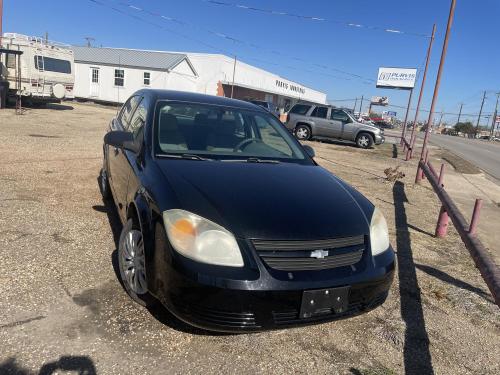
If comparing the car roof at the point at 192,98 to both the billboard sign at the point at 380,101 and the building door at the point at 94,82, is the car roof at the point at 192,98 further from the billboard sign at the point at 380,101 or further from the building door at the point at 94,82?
the billboard sign at the point at 380,101

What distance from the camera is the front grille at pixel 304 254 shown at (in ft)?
8.33

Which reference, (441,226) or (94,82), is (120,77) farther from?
(441,226)

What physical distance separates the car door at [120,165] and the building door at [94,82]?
100ft

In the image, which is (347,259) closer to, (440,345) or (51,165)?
(440,345)

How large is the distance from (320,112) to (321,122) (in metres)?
0.56

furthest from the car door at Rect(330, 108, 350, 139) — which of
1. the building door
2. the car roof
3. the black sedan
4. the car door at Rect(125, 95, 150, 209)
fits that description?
the building door

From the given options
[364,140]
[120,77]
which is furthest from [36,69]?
[364,140]

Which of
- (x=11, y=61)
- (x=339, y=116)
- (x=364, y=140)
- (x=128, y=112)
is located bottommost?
(x=364, y=140)

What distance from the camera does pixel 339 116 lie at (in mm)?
20203

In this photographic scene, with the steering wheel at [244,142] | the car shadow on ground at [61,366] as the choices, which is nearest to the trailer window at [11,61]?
the steering wheel at [244,142]

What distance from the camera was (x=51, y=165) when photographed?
7.80 metres

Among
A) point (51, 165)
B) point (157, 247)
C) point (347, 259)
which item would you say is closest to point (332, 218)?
point (347, 259)

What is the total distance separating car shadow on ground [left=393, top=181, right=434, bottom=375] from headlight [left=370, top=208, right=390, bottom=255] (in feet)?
2.46

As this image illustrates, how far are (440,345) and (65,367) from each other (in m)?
2.55
